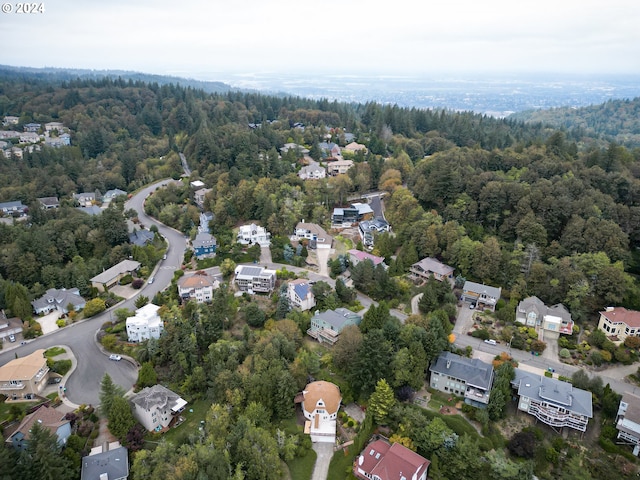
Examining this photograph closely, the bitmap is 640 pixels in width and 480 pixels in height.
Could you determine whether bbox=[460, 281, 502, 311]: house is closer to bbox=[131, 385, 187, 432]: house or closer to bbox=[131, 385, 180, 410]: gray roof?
bbox=[131, 385, 187, 432]: house

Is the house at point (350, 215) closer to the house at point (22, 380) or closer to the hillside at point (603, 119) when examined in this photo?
the house at point (22, 380)

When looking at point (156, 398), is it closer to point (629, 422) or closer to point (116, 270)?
point (116, 270)

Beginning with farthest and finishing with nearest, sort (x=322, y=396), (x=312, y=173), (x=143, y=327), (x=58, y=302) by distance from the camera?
(x=312, y=173), (x=58, y=302), (x=143, y=327), (x=322, y=396)

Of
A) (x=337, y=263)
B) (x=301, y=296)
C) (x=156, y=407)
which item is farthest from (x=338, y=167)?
(x=156, y=407)

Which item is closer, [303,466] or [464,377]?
[303,466]

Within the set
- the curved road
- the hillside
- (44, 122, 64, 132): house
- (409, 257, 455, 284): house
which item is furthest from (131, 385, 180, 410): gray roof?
the hillside

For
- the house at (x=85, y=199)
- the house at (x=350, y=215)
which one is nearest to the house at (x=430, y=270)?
the house at (x=350, y=215)

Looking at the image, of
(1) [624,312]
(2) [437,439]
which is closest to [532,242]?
(1) [624,312]
